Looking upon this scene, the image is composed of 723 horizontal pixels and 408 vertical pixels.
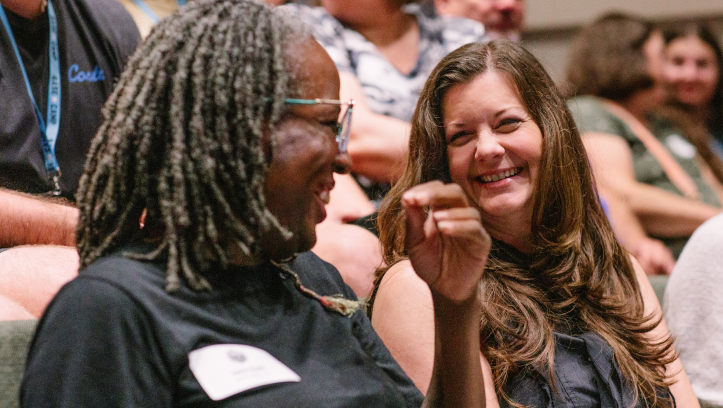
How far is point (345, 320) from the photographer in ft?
3.66

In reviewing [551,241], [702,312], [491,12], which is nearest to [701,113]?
[491,12]

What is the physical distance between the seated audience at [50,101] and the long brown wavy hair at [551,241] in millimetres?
760

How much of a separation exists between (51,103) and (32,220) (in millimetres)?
332

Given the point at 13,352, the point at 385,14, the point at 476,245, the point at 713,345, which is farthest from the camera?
the point at 385,14

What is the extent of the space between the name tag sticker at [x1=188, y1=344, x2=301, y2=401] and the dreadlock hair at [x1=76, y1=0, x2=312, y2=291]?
0.09 meters

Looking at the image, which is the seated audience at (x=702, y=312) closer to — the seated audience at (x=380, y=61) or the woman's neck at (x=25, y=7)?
the seated audience at (x=380, y=61)

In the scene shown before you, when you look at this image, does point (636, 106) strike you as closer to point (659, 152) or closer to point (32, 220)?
point (659, 152)

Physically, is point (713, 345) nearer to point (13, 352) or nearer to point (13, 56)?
point (13, 352)

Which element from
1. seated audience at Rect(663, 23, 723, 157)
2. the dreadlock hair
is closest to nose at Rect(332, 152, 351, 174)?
the dreadlock hair

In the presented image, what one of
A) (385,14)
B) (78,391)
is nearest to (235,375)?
(78,391)

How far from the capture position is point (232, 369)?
0.87 m

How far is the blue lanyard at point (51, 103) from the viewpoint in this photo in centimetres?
162

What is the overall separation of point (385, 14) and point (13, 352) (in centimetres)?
165

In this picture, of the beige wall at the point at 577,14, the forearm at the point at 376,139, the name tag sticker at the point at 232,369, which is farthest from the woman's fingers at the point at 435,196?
the beige wall at the point at 577,14
